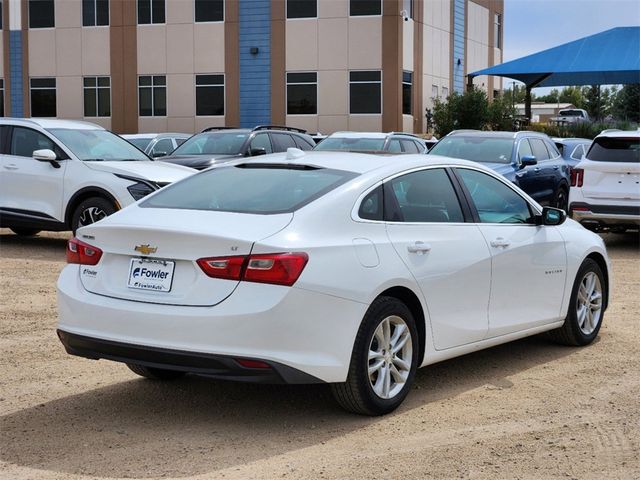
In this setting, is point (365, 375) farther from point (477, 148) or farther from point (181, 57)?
point (181, 57)

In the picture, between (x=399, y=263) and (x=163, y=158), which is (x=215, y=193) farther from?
(x=163, y=158)

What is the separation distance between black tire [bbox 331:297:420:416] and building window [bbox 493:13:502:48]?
43.2m

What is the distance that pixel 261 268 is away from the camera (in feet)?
16.9

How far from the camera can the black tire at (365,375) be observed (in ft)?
18.0

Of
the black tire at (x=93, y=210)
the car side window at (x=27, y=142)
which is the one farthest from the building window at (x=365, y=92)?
the black tire at (x=93, y=210)

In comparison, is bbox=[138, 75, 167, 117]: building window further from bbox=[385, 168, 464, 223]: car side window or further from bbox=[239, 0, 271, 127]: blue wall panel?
bbox=[385, 168, 464, 223]: car side window

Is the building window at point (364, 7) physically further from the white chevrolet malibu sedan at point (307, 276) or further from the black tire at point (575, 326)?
the white chevrolet malibu sedan at point (307, 276)

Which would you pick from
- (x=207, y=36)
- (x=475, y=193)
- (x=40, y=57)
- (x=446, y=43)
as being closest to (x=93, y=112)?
(x=40, y=57)

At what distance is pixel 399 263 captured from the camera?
5.80 m

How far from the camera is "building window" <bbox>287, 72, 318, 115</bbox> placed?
3581cm

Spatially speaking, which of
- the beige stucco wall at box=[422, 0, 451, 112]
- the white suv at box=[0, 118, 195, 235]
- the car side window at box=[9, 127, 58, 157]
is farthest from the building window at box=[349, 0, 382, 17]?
the car side window at box=[9, 127, 58, 157]

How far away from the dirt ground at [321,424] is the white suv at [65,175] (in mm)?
5382

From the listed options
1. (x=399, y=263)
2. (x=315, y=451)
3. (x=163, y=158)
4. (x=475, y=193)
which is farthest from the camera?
(x=163, y=158)

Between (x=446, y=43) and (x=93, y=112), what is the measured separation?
14.6 meters
